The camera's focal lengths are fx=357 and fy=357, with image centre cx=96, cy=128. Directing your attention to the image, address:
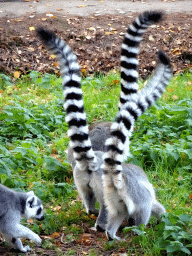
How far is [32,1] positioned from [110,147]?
935 cm

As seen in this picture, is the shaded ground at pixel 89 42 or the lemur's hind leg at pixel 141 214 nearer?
the lemur's hind leg at pixel 141 214

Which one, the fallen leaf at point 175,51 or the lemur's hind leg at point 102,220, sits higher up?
the fallen leaf at point 175,51

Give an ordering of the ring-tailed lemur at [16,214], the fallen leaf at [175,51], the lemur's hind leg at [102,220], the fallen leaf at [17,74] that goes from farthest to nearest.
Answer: the fallen leaf at [175,51] → the fallen leaf at [17,74] → the lemur's hind leg at [102,220] → the ring-tailed lemur at [16,214]

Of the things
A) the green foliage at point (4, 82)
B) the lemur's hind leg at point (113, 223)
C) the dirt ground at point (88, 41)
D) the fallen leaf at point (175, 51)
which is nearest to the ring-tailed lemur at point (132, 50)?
the lemur's hind leg at point (113, 223)

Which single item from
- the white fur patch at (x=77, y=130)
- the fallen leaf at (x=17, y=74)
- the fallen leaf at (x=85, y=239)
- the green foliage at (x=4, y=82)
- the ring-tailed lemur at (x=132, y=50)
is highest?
the ring-tailed lemur at (x=132, y=50)

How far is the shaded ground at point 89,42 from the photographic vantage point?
27.6 ft

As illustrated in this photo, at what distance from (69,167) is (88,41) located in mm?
5250

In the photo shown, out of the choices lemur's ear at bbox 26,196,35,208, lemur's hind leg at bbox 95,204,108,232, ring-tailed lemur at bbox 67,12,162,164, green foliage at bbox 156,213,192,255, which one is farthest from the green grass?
ring-tailed lemur at bbox 67,12,162,164

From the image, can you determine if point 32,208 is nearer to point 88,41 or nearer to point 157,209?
point 157,209

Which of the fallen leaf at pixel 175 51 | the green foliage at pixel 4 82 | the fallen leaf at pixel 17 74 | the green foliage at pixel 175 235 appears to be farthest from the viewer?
the fallen leaf at pixel 175 51

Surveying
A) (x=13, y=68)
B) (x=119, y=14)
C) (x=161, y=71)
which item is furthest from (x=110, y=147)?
(x=119, y=14)

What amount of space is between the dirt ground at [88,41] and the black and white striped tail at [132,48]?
13.8 feet

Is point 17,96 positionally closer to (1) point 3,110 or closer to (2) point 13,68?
(1) point 3,110

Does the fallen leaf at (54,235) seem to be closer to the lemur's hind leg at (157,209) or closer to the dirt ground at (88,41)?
the lemur's hind leg at (157,209)
